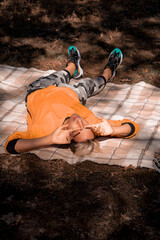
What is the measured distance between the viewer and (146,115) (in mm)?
5203

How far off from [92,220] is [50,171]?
3.51 ft

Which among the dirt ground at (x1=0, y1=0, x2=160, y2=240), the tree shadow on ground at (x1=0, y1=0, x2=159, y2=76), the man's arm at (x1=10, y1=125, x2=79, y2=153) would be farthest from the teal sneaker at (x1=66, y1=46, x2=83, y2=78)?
the man's arm at (x1=10, y1=125, x2=79, y2=153)

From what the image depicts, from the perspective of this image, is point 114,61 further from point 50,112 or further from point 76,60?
point 50,112

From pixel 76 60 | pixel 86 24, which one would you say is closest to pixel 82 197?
pixel 76 60

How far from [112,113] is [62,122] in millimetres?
1420

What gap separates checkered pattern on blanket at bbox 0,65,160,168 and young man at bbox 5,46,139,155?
22 centimetres

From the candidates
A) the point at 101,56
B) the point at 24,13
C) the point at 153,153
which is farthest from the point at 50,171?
the point at 24,13

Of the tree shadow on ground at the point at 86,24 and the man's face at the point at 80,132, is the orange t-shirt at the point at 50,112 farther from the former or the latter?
the tree shadow on ground at the point at 86,24

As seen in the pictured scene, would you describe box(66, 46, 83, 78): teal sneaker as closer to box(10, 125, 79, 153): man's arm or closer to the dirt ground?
the dirt ground

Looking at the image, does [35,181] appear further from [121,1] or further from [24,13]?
[121,1]

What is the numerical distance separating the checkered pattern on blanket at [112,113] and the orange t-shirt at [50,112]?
308mm

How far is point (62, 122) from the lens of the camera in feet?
13.9

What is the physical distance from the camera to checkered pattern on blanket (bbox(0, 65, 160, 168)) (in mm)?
4359

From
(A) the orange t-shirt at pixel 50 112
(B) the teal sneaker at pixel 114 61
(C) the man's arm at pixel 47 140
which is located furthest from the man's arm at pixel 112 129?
(B) the teal sneaker at pixel 114 61
